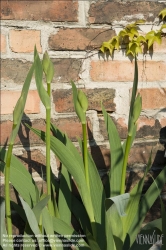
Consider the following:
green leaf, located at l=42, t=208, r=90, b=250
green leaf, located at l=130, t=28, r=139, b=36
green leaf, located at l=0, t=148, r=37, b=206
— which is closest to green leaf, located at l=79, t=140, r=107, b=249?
green leaf, located at l=42, t=208, r=90, b=250

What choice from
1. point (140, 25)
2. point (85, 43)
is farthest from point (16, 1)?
point (140, 25)

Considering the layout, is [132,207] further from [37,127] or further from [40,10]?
[40,10]

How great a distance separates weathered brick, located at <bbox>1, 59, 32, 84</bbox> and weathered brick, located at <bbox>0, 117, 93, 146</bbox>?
5.5 inches

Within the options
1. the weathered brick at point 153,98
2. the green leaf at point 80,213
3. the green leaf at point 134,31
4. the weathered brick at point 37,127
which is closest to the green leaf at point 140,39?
the green leaf at point 134,31

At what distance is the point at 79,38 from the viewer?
1.28 m

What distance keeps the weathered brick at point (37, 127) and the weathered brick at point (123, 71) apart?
165 mm

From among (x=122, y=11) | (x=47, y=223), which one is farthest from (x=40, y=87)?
(x=122, y=11)

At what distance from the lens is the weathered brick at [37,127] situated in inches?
49.0

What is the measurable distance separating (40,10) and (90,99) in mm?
334

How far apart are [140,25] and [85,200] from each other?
66 cm

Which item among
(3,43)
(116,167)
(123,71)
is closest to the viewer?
(116,167)

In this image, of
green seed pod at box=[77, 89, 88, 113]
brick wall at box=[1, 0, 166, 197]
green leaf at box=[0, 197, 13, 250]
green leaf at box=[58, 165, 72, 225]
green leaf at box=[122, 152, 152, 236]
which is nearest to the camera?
green leaf at box=[0, 197, 13, 250]

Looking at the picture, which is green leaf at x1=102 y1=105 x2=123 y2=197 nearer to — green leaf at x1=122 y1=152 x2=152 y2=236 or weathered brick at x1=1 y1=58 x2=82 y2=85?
green leaf at x1=122 y1=152 x2=152 y2=236

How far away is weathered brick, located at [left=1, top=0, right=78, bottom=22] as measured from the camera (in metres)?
1.22
